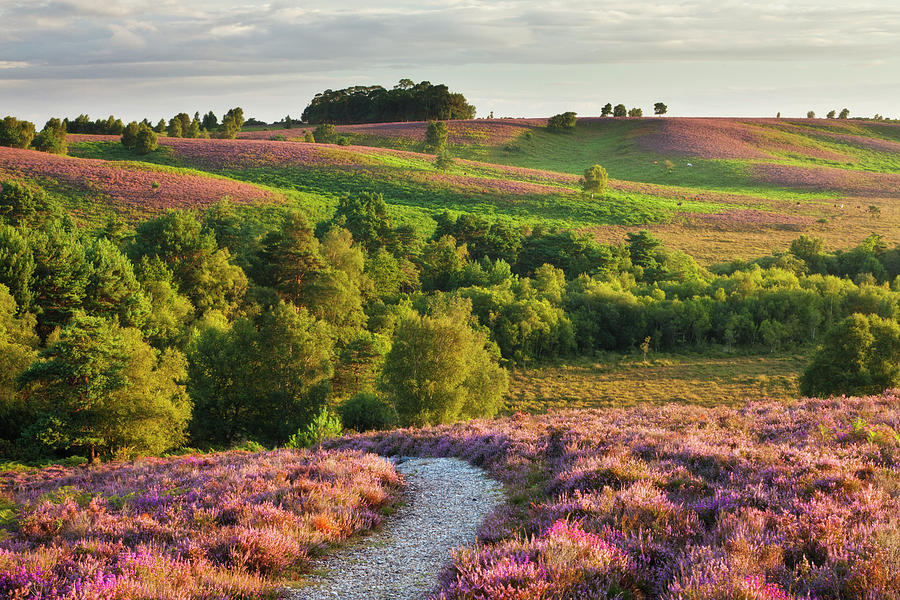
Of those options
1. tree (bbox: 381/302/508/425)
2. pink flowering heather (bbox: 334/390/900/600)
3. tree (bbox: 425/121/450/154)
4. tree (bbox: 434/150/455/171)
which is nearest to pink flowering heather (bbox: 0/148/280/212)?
tree (bbox: 434/150/455/171)

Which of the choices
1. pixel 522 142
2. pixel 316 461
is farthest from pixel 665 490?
pixel 522 142

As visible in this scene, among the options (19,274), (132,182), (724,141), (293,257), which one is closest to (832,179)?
(724,141)

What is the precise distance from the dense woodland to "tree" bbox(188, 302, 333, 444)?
0.11 meters

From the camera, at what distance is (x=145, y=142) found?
326ft

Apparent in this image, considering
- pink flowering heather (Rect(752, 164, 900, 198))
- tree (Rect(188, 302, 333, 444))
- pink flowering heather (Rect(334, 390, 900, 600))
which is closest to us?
pink flowering heather (Rect(334, 390, 900, 600))

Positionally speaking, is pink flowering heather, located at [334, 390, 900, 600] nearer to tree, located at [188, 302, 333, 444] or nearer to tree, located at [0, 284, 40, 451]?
tree, located at [188, 302, 333, 444]

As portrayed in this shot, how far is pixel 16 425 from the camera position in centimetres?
3134

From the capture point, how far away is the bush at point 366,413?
120ft

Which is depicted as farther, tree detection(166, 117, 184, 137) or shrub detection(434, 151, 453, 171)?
tree detection(166, 117, 184, 137)

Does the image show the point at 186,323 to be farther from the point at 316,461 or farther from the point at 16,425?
the point at 316,461

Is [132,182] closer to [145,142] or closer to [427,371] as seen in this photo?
[145,142]

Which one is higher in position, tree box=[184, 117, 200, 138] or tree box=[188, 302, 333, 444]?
tree box=[184, 117, 200, 138]

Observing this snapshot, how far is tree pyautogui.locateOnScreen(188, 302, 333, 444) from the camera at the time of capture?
38156mm

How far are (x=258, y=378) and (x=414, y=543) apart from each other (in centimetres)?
3281
